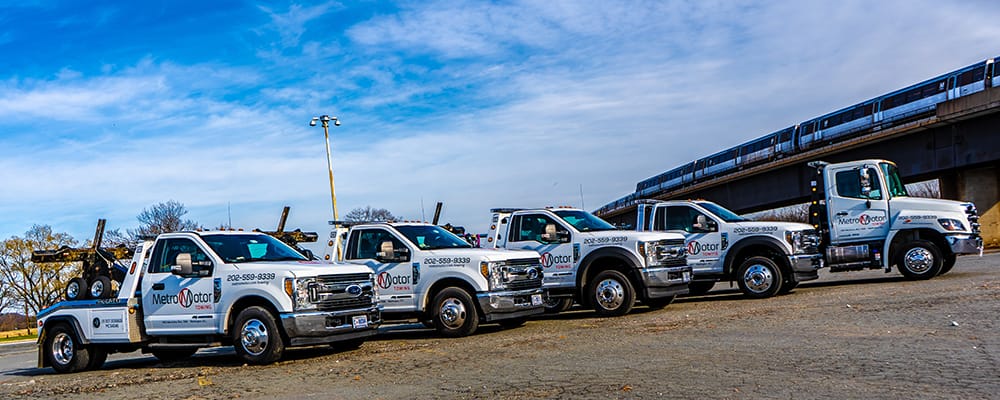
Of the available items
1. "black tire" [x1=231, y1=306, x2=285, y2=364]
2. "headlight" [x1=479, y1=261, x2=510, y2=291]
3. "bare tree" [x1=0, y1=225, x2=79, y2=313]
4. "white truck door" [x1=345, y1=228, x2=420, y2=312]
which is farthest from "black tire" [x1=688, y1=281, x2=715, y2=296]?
"bare tree" [x1=0, y1=225, x2=79, y2=313]

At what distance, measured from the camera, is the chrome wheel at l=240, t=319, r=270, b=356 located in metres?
11.6

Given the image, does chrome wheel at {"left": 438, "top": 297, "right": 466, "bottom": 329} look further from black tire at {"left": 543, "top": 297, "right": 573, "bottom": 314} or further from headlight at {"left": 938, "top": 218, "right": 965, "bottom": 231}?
headlight at {"left": 938, "top": 218, "right": 965, "bottom": 231}

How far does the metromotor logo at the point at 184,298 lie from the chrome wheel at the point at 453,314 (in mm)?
3652

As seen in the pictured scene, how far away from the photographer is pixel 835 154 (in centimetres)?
3609

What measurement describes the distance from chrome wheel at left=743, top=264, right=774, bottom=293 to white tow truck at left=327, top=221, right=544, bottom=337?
4.99 m

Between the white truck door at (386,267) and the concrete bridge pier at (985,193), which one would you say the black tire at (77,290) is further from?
the concrete bridge pier at (985,193)

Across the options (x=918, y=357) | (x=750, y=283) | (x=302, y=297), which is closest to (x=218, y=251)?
(x=302, y=297)

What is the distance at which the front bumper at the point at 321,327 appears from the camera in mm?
11453

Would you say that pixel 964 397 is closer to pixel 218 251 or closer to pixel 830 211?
pixel 218 251

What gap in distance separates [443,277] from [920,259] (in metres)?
10.7

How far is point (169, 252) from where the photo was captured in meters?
12.7

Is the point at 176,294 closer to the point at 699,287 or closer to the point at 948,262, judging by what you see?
the point at 699,287

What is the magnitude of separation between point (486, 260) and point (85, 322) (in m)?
6.15

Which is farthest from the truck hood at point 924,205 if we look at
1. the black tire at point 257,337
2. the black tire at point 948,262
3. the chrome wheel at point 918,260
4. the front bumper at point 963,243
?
the black tire at point 257,337
